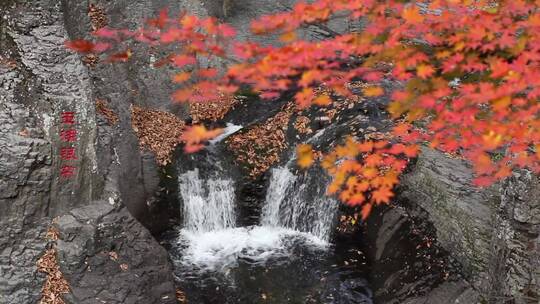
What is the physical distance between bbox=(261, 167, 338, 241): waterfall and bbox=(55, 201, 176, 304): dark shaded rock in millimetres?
2807

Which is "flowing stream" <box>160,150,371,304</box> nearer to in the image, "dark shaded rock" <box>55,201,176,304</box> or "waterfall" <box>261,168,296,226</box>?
"waterfall" <box>261,168,296,226</box>

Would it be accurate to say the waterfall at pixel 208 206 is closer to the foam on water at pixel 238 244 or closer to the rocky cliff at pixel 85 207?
the foam on water at pixel 238 244

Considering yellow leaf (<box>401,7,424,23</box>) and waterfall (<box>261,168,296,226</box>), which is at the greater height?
yellow leaf (<box>401,7,424,23</box>)

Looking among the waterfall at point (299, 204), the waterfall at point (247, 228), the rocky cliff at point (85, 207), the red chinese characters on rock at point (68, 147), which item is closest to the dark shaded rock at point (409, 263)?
the rocky cliff at point (85, 207)

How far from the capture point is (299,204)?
28.7 ft

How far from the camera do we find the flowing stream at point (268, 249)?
7145 millimetres

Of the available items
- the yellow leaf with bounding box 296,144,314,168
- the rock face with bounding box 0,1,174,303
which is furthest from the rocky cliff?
the yellow leaf with bounding box 296,144,314,168

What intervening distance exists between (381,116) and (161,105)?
15.7ft

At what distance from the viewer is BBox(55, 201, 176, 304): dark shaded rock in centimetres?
590

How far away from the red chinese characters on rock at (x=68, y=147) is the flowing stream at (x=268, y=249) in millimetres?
2647

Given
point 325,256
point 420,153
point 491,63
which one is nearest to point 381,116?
point 420,153

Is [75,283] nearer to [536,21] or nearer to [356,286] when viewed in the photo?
[356,286]

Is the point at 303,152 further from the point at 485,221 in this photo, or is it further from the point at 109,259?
the point at 109,259

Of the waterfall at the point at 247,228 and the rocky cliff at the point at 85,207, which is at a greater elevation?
the rocky cliff at the point at 85,207
